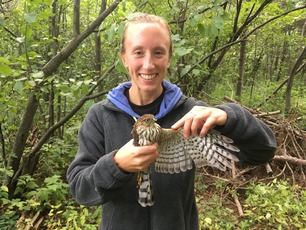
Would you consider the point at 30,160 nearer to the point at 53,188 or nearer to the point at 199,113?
→ the point at 53,188

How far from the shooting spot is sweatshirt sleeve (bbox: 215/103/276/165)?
1.63 metres

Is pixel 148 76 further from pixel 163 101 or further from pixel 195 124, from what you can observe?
pixel 195 124

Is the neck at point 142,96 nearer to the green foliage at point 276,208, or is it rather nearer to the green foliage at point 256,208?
the green foliage at point 256,208

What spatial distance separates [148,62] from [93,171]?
2.36 feet

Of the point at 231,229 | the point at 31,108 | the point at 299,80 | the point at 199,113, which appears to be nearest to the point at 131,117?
the point at 199,113

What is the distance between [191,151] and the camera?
182 centimetres

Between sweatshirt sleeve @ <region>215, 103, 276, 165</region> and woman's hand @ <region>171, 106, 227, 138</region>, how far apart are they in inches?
3.6

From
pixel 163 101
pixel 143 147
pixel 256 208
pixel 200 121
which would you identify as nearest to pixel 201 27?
pixel 163 101

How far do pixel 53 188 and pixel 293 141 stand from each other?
4817mm

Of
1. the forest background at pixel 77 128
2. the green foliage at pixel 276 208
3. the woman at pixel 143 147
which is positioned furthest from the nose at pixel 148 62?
the green foliage at pixel 276 208

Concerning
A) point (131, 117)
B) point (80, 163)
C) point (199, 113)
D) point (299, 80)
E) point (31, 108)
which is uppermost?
point (199, 113)

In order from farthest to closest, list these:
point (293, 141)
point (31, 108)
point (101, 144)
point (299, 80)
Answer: point (299, 80), point (293, 141), point (31, 108), point (101, 144)

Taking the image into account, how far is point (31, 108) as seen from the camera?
4363mm

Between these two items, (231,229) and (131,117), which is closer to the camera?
(131,117)
